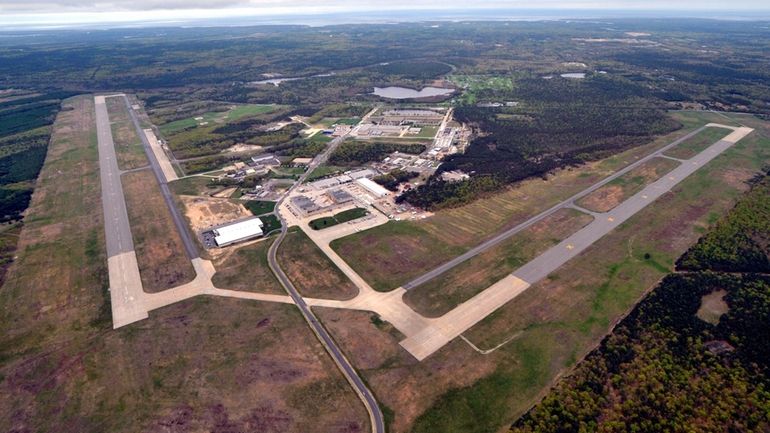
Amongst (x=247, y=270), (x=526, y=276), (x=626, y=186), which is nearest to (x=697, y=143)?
(x=626, y=186)

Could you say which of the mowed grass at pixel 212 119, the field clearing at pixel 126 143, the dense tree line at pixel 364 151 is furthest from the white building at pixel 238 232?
the mowed grass at pixel 212 119

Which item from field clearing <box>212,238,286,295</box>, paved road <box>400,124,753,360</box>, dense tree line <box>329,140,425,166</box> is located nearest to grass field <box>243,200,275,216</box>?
field clearing <box>212,238,286,295</box>

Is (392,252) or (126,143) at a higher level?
(126,143)

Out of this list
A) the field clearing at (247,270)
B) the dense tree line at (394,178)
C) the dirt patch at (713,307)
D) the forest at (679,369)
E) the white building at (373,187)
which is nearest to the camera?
the forest at (679,369)

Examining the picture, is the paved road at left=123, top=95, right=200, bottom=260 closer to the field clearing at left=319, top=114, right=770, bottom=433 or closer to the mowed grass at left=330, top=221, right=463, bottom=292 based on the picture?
the mowed grass at left=330, top=221, right=463, bottom=292

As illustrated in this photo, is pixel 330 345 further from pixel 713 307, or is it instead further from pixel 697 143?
pixel 697 143

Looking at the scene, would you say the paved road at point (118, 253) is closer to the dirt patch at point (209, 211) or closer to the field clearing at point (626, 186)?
the dirt patch at point (209, 211)
